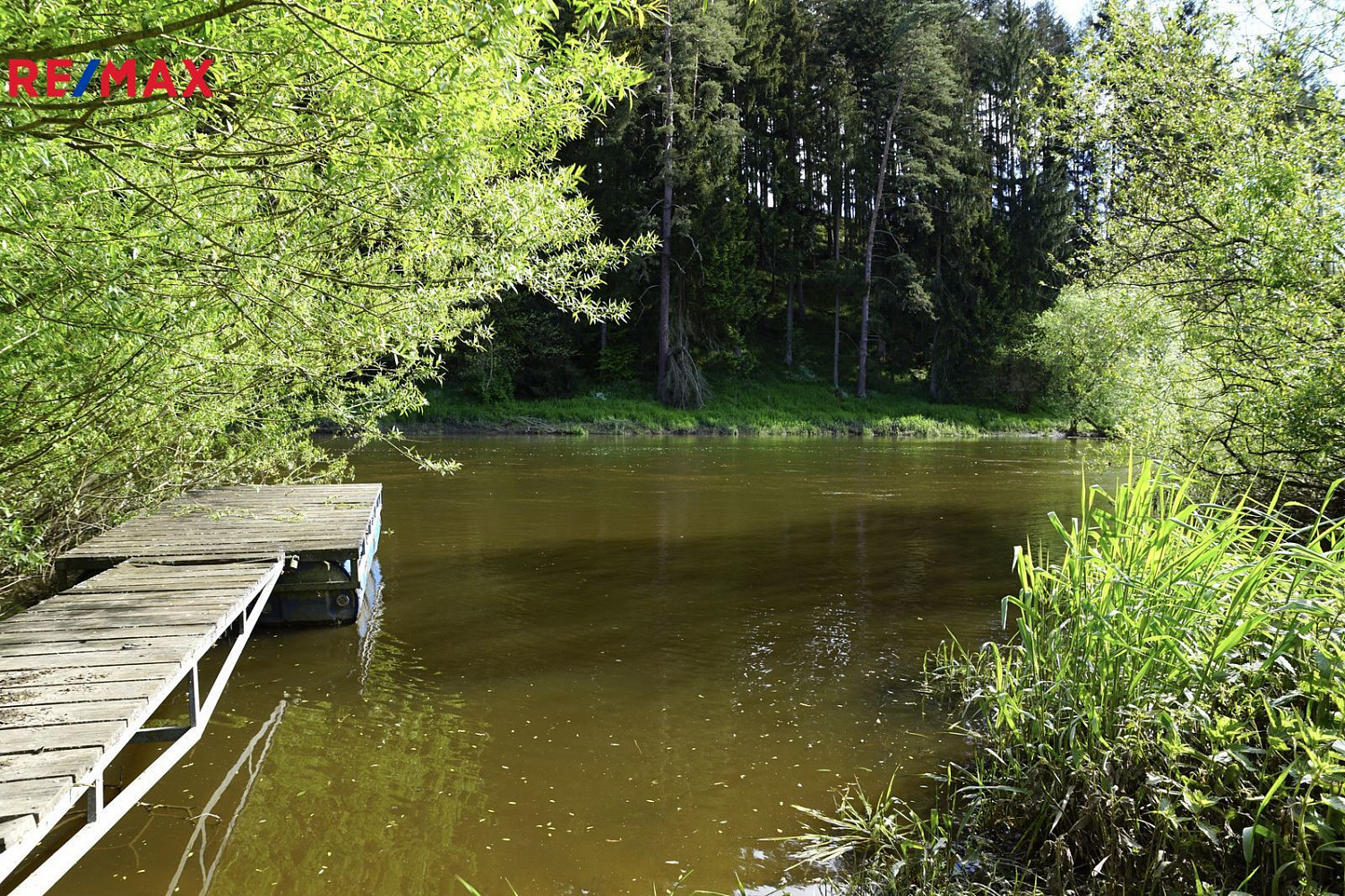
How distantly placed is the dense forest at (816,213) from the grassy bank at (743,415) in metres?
1.11

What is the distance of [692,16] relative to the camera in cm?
3281

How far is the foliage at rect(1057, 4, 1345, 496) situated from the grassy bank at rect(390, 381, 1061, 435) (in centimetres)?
2282

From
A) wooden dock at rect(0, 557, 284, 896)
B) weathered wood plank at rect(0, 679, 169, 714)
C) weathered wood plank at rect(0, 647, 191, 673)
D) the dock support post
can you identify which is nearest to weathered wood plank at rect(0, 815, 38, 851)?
wooden dock at rect(0, 557, 284, 896)

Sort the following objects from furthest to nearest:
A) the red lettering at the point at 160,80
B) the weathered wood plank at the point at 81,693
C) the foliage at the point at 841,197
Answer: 1. the foliage at the point at 841,197
2. the weathered wood plank at the point at 81,693
3. the red lettering at the point at 160,80

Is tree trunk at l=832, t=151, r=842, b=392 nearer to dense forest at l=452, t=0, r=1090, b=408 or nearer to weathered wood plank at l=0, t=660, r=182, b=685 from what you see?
dense forest at l=452, t=0, r=1090, b=408

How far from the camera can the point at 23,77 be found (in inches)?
130

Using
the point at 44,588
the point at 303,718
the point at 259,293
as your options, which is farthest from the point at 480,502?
the point at 259,293

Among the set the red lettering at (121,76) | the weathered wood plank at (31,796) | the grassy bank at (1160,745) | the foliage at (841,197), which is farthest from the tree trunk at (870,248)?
the weathered wood plank at (31,796)

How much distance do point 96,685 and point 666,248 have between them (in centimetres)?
3221

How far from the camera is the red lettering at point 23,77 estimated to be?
3.03 meters

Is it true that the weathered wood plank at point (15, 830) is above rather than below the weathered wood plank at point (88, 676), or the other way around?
above

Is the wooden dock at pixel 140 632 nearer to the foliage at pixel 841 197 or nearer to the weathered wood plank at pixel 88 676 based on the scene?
the weathered wood plank at pixel 88 676

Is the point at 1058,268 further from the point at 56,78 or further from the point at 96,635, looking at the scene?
the point at 56,78

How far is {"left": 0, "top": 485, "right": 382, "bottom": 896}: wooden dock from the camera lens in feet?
10.4
